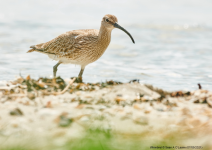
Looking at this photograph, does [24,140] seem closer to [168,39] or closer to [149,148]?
[149,148]

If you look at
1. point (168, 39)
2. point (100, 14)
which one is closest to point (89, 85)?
point (168, 39)

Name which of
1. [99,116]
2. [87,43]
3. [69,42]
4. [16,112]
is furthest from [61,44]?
[99,116]

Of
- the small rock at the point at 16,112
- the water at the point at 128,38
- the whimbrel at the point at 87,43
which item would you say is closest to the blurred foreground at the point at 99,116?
the small rock at the point at 16,112

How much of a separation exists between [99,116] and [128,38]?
960 cm

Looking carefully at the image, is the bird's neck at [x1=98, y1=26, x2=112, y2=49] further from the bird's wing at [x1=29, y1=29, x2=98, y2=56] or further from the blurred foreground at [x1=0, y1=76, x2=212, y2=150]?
the blurred foreground at [x1=0, y1=76, x2=212, y2=150]

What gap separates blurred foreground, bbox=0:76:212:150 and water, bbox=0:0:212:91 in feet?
7.26

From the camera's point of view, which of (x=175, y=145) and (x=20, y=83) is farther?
(x=20, y=83)

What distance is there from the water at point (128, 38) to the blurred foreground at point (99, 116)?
87.1 inches

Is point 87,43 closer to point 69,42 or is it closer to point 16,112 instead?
point 69,42

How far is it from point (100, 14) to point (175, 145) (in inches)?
571

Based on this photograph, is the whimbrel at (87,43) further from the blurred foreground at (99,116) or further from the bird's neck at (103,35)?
the blurred foreground at (99,116)

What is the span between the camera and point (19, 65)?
31.0ft

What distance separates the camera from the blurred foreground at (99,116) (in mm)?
3928

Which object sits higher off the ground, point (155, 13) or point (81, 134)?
point (155, 13)
